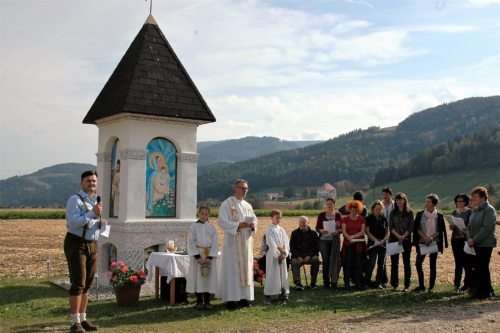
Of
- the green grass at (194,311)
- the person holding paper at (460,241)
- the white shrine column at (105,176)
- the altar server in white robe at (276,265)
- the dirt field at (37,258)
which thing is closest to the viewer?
the green grass at (194,311)

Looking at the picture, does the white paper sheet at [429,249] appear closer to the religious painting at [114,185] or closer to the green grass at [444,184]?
the religious painting at [114,185]

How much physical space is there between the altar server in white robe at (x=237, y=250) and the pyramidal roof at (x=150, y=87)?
11.4ft

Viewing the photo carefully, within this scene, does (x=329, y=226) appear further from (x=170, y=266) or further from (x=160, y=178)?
(x=160, y=178)

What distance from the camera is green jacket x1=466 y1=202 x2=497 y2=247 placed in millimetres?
9609

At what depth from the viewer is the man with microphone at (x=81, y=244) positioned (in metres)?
7.25

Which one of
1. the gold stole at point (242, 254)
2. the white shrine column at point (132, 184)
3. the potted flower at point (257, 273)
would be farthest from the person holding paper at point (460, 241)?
the white shrine column at point (132, 184)

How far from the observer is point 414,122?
178 meters

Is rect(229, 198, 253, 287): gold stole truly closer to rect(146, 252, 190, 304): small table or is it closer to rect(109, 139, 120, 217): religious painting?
rect(146, 252, 190, 304): small table

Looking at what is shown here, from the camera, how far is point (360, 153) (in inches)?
5960

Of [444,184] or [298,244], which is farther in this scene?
[444,184]

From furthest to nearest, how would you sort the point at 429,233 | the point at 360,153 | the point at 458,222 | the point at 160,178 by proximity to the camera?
1. the point at 360,153
2. the point at 160,178
3. the point at 429,233
4. the point at 458,222

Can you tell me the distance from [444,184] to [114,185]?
8082 cm

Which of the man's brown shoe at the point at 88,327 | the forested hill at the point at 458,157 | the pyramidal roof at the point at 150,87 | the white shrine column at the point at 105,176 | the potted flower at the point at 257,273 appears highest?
the forested hill at the point at 458,157

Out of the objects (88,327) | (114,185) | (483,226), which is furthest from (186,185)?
(483,226)
